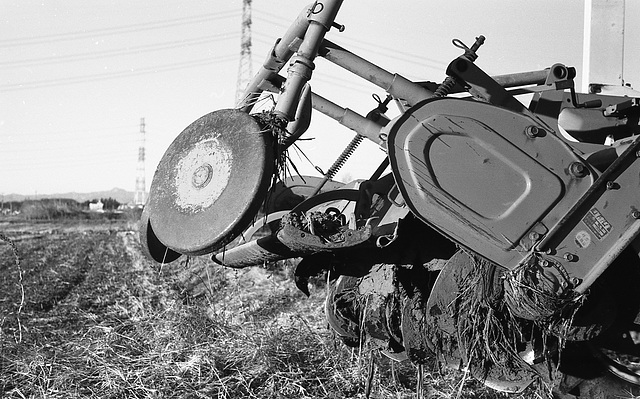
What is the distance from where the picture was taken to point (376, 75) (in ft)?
11.1

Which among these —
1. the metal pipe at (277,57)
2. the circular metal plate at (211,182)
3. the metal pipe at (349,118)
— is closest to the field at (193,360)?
the circular metal plate at (211,182)

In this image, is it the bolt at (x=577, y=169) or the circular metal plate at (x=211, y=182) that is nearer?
the circular metal plate at (x=211, y=182)

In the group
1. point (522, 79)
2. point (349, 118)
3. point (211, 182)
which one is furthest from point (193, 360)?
point (522, 79)

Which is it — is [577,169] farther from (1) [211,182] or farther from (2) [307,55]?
(1) [211,182]

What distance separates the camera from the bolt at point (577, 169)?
9.96 feet

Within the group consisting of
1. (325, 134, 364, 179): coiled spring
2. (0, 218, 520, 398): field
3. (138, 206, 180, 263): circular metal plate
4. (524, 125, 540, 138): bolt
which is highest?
(524, 125, 540, 138): bolt

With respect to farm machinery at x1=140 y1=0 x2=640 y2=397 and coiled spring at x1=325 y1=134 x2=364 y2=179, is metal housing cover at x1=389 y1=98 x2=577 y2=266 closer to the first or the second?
farm machinery at x1=140 y1=0 x2=640 y2=397

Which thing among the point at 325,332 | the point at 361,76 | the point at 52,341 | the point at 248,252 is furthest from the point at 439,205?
the point at 52,341

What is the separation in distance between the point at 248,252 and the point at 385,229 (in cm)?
102

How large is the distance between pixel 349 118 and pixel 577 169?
1.65 metres

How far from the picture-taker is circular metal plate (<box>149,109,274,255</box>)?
2.86 meters

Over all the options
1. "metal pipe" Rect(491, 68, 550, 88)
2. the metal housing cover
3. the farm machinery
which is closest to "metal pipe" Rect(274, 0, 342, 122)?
the farm machinery

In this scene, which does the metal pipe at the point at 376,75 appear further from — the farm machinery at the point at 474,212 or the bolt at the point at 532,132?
the bolt at the point at 532,132

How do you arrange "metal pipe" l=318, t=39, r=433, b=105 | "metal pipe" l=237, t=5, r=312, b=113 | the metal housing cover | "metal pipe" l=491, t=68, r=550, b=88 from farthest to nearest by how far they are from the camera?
"metal pipe" l=491, t=68, r=550, b=88
"metal pipe" l=237, t=5, r=312, b=113
"metal pipe" l=318, t=39, r=433, b=105
the metal housing cover
